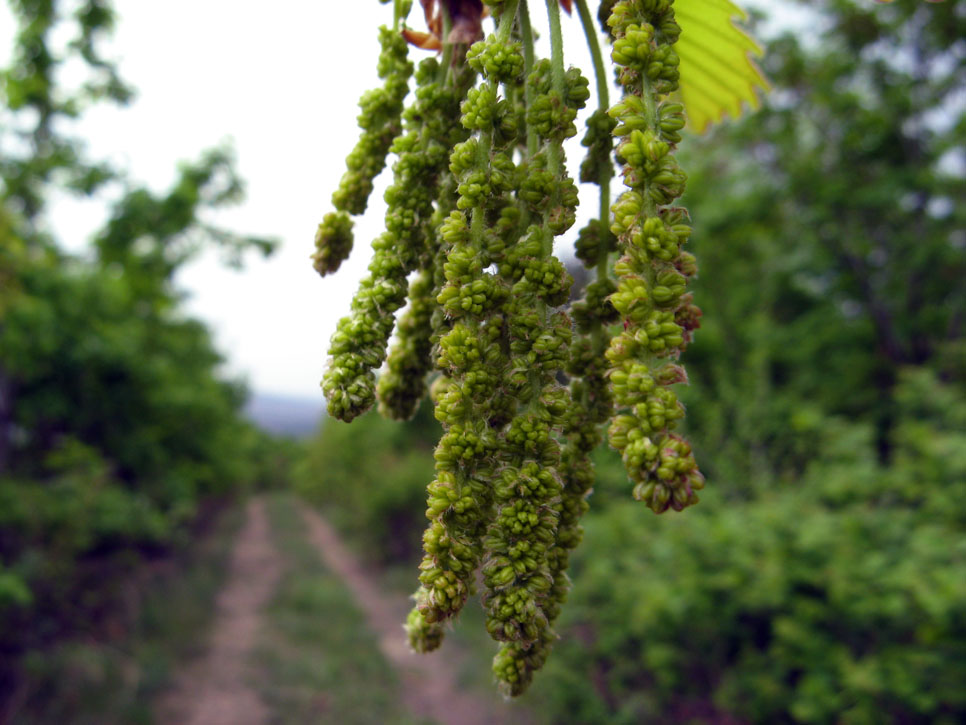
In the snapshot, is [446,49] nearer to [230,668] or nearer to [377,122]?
[377,122]

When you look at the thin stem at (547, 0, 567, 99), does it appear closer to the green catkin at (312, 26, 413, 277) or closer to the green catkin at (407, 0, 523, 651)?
the green catkin at (407, 0, 523, 651)

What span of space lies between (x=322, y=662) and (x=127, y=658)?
2919 mm

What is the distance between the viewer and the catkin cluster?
0.57 meters

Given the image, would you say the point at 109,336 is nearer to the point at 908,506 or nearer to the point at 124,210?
the point at 124,210

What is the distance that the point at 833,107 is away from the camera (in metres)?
8.60

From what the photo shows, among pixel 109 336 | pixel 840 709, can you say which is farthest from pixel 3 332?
pixel 840 709

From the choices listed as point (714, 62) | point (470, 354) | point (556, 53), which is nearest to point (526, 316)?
point (470, 354)

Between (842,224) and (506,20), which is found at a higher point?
(842,224)

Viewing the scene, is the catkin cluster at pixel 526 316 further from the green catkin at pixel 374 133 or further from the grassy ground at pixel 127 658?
the grassy ground at pixel 127 658

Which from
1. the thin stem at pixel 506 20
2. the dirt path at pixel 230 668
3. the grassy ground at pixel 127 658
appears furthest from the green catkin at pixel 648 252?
the dirt path at pixel 230 668

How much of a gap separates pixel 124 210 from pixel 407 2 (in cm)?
631

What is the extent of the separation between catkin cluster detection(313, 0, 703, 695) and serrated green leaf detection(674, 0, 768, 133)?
19cm

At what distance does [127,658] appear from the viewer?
384 inches

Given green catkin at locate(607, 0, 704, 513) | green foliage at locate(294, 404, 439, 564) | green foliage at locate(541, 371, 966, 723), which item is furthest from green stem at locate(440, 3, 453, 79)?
green foliage at locate(294, 404, 439, 564)
